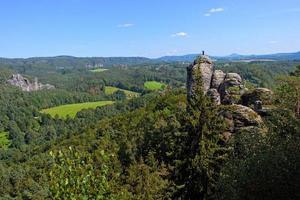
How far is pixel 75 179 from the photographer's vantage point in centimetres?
1146

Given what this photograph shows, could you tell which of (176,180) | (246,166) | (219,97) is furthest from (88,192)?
(219,97)

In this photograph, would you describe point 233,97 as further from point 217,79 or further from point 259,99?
point 217,79

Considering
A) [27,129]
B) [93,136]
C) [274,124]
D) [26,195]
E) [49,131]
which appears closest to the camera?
[274,124]

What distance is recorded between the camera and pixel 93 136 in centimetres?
10275

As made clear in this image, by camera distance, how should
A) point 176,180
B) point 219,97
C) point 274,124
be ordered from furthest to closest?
point 219,97 → point 176,180 → point 274,124

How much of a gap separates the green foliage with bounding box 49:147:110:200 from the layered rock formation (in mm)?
9659

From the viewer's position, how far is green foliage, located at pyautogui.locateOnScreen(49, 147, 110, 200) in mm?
11250

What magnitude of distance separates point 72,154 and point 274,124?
1004 centimetres

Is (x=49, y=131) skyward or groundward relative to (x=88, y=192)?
groundward

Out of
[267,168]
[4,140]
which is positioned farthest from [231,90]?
[4,140]

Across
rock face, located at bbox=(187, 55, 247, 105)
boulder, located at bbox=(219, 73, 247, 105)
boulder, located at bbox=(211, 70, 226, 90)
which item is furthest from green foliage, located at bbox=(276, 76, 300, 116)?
boulder, located at bbox=(211, 70, 226, 90)

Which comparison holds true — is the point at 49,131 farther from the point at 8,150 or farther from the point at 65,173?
the point at 65,173

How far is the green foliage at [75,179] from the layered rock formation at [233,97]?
9.66m

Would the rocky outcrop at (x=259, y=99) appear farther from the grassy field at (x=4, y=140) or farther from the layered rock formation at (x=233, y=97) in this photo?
the grassy field at (x=4, y=140)
